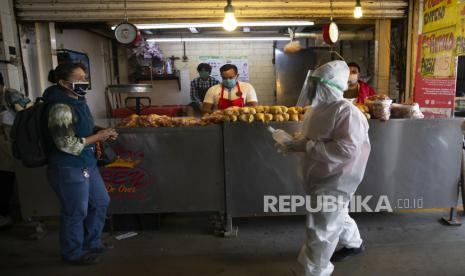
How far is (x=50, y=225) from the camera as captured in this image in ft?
12.7

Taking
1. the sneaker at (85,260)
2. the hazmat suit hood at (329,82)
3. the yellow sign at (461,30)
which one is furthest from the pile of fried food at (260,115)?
the yellow sign at (461,30)

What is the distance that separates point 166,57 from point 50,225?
5.31m

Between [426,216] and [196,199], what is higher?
[196,199]

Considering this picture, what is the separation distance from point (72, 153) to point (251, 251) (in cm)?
177

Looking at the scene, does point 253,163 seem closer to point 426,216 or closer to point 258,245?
point 258,245

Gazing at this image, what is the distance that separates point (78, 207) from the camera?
9.11 feet

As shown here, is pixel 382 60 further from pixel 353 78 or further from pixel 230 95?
pixel 230 95

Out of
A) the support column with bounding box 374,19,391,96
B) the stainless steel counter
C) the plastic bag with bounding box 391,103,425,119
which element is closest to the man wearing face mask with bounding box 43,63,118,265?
the stainless steel counter

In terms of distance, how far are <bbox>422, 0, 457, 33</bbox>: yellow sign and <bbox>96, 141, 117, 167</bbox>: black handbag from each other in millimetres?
3819

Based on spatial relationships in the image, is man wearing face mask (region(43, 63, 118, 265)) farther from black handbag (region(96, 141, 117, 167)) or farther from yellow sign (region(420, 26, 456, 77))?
yellow sign (region(420, 26, 456, 77))

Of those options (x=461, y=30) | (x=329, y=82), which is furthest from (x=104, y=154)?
(x=461, y=30)

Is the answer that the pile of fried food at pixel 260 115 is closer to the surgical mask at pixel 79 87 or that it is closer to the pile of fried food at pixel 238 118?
the pile of fried food at pixel 238 118

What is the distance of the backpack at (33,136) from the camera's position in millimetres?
2639

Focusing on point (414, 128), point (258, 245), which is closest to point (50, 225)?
point (258, 245)
